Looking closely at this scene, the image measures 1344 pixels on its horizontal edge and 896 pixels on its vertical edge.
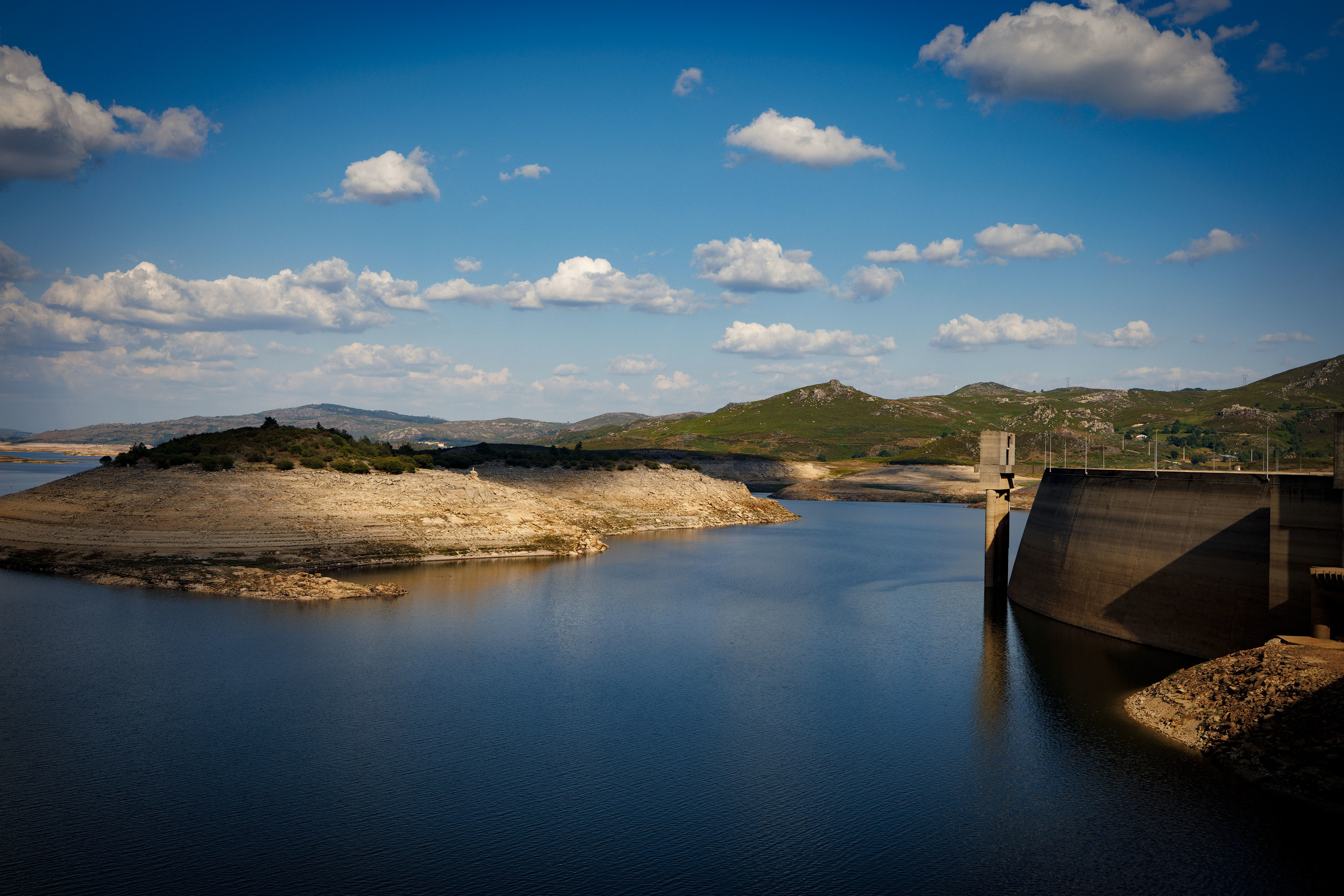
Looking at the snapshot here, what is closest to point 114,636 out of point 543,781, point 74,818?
point 74,818

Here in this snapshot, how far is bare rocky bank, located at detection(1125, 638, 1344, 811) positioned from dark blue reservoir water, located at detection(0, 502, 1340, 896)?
74 centimetres

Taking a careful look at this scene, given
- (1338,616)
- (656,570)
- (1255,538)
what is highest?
(1255,538)

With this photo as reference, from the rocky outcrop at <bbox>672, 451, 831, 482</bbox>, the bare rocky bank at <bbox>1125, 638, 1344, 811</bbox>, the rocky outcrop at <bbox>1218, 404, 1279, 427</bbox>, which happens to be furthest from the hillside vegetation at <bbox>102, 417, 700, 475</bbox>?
the rocky outcrop at <bbox>1218, 404, 1279, 427</bbox>

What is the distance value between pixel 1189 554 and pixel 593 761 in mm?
22324

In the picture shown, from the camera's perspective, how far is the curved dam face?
1030 inches

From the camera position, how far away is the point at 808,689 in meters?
27.9

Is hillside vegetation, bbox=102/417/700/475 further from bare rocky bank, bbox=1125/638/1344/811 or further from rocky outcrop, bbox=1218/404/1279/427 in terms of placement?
rocky outcrop, bbox=1218/404/1279/427

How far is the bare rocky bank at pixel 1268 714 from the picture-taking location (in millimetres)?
18969

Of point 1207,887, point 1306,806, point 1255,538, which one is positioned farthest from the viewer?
point 1255,538

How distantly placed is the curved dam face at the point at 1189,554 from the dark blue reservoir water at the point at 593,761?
5.44ft

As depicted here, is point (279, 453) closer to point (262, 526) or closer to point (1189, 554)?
point (262, 526)

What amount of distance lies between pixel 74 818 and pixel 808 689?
19.7m

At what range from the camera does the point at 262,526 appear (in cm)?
5106

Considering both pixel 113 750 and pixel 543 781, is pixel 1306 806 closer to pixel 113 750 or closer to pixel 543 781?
pixel 543 781
